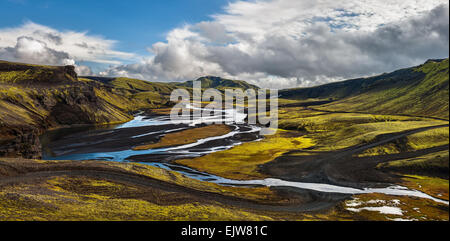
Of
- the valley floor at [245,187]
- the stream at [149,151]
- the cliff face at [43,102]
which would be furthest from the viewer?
the cliff face at [43,102]

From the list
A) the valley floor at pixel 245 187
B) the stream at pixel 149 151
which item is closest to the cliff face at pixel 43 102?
the stream at pixel 149 151

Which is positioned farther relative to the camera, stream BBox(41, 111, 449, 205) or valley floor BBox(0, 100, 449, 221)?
stream BBox(41, 111, 449, 205)

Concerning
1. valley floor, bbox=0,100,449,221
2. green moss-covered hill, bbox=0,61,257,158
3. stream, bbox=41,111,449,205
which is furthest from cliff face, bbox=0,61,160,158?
valley floor, bbox=0,100,449,221

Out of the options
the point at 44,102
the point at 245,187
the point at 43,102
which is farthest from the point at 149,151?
the point at 44,102

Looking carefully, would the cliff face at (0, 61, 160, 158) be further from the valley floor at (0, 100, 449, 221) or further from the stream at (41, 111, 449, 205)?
the valley floor at (0, 100, 449, 221)

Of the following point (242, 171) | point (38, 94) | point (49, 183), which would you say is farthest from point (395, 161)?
point (38, 94)

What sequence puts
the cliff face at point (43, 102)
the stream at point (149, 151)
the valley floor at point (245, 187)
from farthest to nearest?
1. the cliff face at point (43, 102)
2. the stream at point (149, 151)
3. the valley floor at point (245, 187)

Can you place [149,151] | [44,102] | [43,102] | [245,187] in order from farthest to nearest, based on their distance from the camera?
[44,102] → [43,102] → [149,151] → [245,187]

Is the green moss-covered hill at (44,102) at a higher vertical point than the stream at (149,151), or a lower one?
higher

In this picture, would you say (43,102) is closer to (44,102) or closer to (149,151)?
(44,102)

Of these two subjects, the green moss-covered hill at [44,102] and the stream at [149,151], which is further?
the green moss-covered hill at [44,102]

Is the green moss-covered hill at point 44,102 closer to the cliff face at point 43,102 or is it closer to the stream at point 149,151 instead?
the cliff face at point 43,102

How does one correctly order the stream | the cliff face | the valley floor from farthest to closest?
the cliff face
the stream
the valley floor
